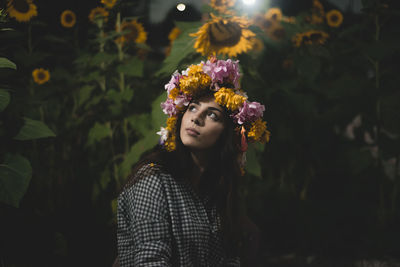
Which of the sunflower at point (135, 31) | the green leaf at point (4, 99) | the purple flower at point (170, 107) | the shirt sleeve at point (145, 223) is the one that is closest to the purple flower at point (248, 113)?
the purple flower at point (170, 107)

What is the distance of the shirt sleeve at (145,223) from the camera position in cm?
129

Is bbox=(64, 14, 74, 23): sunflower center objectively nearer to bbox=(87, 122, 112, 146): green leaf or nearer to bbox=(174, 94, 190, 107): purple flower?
bbox=(87, 122, 112, 146): green leaf

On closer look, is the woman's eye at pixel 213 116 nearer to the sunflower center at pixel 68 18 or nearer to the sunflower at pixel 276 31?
the sunflower center at pixel 68 18

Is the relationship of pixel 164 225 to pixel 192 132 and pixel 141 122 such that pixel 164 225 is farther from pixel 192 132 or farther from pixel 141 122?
pixel 141 122

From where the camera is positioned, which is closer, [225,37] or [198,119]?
[198,119]

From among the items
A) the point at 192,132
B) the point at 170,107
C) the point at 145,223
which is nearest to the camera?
the point at 145,223

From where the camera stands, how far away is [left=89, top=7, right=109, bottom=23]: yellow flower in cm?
277

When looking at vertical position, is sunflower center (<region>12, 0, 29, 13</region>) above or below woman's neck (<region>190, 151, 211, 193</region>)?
above

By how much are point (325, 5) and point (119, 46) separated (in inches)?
82.4

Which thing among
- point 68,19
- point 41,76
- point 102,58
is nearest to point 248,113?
point 102,58

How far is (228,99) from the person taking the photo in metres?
1.44

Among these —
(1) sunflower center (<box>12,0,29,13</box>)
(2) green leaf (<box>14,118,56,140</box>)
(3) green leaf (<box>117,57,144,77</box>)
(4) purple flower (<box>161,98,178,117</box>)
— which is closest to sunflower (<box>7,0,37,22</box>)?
(1) sunflower center (<box>12,0,29,13</box>)

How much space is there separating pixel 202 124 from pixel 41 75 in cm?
200

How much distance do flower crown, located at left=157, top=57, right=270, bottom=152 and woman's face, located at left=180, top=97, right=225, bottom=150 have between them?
0.03m
